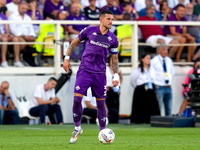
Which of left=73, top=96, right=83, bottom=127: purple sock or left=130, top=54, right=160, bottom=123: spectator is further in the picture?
left=130, top=54, right=160, bottom=123: spectator

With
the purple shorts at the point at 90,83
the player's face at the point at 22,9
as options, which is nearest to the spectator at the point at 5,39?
the player's face at the point at 22,9

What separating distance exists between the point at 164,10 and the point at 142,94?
3875mm

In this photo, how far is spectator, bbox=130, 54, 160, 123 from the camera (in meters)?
17.6

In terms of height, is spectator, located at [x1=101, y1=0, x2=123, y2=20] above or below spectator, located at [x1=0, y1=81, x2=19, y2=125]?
above

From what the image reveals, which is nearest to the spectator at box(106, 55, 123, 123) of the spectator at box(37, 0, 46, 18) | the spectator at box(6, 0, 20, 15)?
the spectator at box(37, 0, 46, 18)

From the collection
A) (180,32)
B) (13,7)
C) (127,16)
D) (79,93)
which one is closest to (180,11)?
(180,32)

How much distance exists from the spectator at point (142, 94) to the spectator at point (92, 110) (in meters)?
0.62

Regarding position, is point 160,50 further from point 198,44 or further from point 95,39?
point 95,39

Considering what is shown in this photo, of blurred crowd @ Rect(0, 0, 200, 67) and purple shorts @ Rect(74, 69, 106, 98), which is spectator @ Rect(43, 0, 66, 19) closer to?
blurred crowd @ Rect(0, 0, 200, 67)

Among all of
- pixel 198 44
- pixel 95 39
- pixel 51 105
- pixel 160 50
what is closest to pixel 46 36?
pixel 51 105

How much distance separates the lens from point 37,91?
17.2 m

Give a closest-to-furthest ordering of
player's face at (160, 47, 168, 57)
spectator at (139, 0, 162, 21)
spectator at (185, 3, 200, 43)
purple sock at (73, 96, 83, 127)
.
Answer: purple sock at (73, 96, 83, 127) → player's face at (160, 47, 168, 57) → spectator at (139, 0, 162, 21) → spectator at (185, 3, 200, 43)

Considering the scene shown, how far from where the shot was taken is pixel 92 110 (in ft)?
56.3

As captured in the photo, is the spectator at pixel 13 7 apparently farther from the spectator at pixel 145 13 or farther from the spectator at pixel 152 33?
the spectator at pixel 145 13
